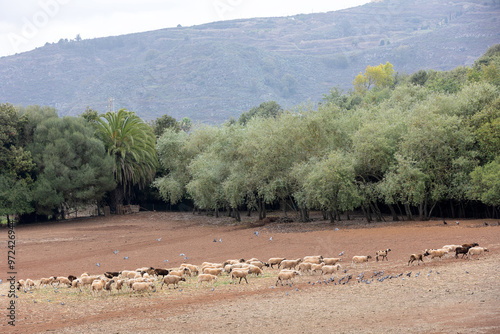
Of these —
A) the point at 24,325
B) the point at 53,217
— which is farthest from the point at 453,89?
the point at 24,325

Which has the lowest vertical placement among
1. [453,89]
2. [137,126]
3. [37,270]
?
[37,270]

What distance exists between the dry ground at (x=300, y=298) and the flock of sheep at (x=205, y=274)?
0.38 m

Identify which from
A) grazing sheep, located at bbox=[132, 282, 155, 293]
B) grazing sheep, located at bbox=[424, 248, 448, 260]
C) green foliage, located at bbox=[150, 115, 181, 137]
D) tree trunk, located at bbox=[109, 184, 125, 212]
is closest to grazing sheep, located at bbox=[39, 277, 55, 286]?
grazing sheep, located at bbox=[132, 282, 155, 293]

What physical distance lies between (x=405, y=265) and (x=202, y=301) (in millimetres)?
8479

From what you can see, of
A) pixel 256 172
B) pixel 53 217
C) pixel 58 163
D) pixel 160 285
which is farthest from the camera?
pixel 53 217

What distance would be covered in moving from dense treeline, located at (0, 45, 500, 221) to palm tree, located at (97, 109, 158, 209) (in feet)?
0.45

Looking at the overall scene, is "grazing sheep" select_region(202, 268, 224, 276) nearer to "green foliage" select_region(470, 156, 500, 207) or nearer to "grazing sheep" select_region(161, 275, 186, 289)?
"grazing sheep" select_region(161, 275, 186, 289)

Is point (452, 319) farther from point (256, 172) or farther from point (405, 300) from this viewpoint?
point (256, 172)

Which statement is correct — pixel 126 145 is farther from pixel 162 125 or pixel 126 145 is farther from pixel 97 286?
pixel 97 286

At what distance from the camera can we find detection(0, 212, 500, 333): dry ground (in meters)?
13.6

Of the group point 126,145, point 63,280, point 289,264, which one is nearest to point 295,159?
point 289,264

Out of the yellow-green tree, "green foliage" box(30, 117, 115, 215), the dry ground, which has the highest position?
the yellow-green tree

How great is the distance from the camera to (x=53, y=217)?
207 ft

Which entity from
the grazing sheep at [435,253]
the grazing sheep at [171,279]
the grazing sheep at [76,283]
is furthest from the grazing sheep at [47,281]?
the grazing sheep at [435,253]
